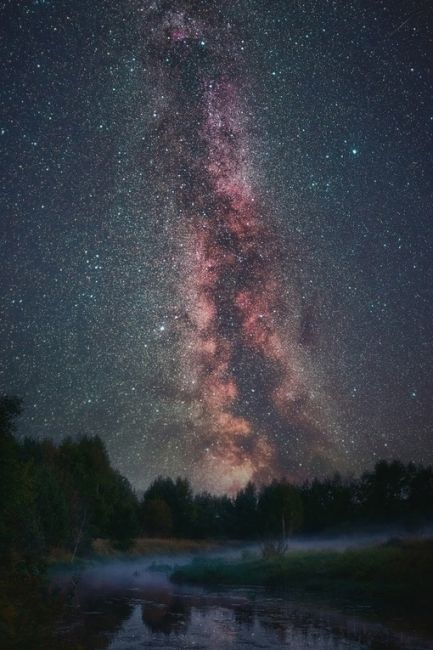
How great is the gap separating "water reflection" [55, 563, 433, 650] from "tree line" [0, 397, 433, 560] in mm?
4980

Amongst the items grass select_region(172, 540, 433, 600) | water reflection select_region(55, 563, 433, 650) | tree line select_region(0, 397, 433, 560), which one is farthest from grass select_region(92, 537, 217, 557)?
water reflection select_region(55, 563, 433, 650)

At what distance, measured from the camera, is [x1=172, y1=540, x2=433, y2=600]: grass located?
40000mm

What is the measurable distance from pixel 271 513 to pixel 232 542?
32129 millimetres

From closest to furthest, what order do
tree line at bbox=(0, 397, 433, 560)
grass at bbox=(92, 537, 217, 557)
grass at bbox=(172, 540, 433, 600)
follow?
tree line at bbox=(0, 397, 433, 560), grass at bbox=(172, 540, 433, 600), grass at bbox=(92, 537, 217, 557)

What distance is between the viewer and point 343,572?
47.0 meters

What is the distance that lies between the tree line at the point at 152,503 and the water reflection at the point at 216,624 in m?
4.98

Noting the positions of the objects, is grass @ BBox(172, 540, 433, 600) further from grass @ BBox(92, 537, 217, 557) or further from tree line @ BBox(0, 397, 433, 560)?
grass @ BBox(92, 537, 217, 557)

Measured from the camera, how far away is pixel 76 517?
73.2 meters

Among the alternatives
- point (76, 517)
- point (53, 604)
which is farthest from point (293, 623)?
point (76, 517)

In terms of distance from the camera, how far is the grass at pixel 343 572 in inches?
1575

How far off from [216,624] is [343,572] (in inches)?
775

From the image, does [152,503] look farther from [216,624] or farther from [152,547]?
[216,624]

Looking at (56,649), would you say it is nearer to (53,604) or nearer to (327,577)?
(53,604)

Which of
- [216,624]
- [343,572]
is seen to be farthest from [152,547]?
[216,624]
